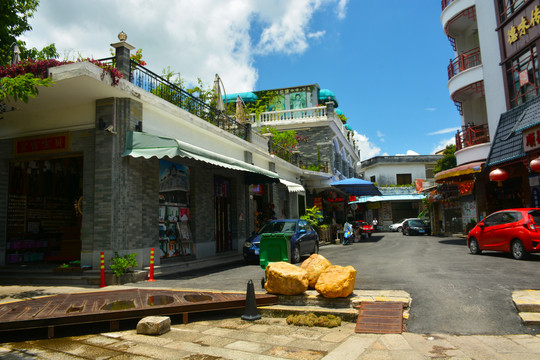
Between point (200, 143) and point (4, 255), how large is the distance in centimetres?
709

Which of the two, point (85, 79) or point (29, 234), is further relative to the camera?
point (29, 234)

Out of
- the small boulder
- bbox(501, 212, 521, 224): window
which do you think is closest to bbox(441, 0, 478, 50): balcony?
bbox(501, 212, 521, 224): window

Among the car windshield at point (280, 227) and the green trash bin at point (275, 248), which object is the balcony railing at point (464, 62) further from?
the green trash bin at point (275, 248)

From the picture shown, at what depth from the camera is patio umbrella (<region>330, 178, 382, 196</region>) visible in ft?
82.3

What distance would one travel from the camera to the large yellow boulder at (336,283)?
6.21 metres

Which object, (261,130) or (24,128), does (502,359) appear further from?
(261,130)

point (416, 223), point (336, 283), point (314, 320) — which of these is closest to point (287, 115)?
point (416, 223)

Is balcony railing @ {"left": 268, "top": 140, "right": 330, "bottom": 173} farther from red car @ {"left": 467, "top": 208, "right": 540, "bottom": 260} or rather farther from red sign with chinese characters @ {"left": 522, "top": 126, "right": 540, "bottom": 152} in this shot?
red sign with chinese characters @ {"left": 522, "top": 126, "right": 540, "bottom": 152}

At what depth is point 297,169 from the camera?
78.3ft

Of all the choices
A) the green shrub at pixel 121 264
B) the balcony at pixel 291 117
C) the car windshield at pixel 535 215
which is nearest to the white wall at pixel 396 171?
the balcony at pixel 291 117

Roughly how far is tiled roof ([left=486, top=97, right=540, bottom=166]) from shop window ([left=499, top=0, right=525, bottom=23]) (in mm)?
4290

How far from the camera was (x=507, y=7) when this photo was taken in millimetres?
16297

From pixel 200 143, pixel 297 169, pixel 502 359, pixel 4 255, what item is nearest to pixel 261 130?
pixel 297 169

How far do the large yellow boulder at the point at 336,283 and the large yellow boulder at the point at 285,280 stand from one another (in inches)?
11.6
